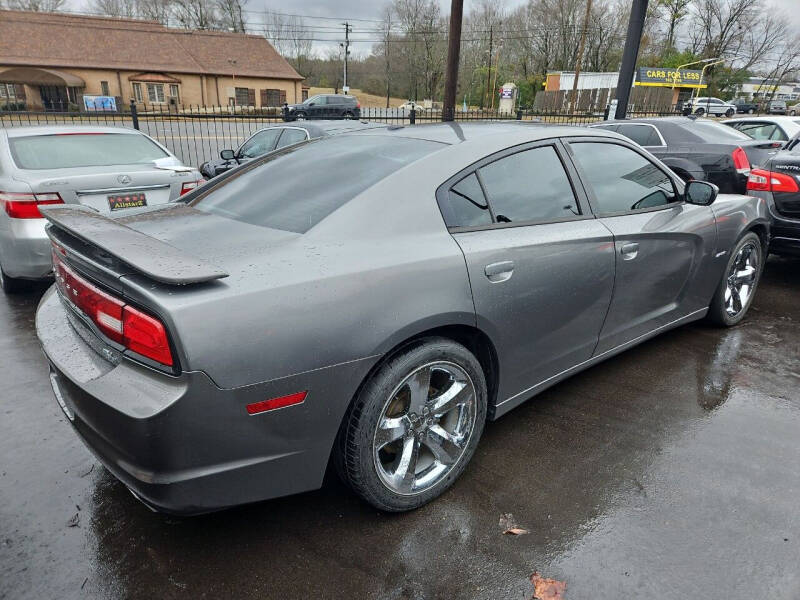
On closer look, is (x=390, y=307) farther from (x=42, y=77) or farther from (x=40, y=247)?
(x=42, y=77)

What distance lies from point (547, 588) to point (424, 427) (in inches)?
29.6

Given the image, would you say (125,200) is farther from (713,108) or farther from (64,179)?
(713,108)

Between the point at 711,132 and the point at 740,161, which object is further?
the point at 711,132

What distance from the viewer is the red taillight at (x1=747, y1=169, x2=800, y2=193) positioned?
17.8 ft

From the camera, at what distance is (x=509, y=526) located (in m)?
2.26

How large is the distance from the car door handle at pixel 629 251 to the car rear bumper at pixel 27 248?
166 inches

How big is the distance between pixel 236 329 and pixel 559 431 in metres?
1.99

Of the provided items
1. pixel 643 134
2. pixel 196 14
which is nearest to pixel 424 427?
pixel 643 134

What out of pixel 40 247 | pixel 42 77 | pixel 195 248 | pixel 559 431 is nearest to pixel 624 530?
pixel 559 431

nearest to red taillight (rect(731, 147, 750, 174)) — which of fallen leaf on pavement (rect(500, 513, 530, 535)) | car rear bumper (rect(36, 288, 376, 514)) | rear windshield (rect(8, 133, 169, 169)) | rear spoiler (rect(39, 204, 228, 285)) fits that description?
fallen leaf on pavement (rect(500, 513, 530, 535))

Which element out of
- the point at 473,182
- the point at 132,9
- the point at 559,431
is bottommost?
the point at 559,431

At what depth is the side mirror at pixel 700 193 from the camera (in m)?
3.56

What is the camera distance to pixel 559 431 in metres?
2.97

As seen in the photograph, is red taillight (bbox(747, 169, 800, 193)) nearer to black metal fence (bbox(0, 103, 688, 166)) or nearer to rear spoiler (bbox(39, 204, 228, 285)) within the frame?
black metal fence (bbox(0, 103, 688, 166))
